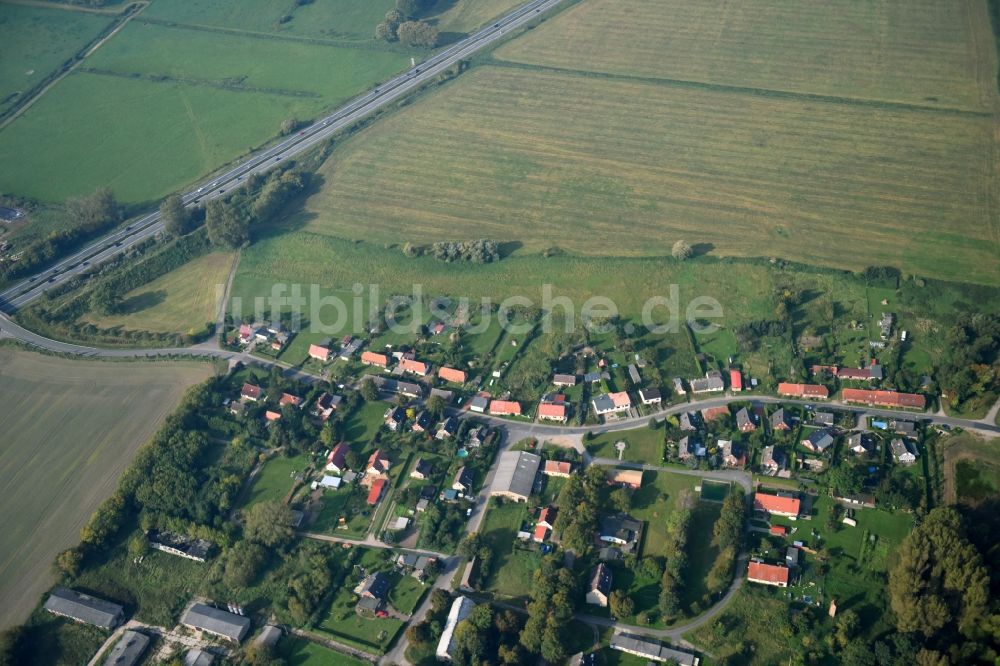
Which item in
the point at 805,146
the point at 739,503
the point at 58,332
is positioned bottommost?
the point at 739,503

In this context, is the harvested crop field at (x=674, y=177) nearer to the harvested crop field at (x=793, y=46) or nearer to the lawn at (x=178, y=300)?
the harvested crop field at (x=793, y=46)

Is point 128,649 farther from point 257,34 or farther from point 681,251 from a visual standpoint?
point 257,34

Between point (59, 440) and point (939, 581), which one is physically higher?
point (59, 440)

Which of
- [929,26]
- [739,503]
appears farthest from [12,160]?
[929,26]

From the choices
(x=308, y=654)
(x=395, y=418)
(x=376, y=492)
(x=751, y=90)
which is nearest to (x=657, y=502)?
(x=376, y=492)

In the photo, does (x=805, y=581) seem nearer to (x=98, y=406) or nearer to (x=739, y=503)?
(x=739, y=503)

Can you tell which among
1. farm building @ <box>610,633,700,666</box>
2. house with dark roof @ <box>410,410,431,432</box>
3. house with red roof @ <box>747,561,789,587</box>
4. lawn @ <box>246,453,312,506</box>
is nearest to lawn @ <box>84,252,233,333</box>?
lawn @ <box>246,453,312,506</box>

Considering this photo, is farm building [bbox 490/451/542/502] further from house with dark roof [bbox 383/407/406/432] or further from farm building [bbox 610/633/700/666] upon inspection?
farm building [bbox 610/633/700/666]
